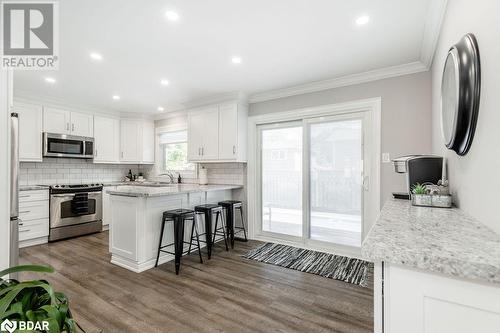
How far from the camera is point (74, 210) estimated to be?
4.29 meters

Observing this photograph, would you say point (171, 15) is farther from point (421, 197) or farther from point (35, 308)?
point (421, 197)

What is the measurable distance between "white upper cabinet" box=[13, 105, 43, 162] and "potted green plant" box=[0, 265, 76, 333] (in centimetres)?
429

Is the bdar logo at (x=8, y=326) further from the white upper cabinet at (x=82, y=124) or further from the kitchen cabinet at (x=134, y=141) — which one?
the kitchen cabinet at (x=134, y=141)

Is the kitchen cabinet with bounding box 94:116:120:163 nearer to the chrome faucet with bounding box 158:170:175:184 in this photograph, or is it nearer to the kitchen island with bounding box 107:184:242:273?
the chrome faucet with bounding box 158:170:175:184

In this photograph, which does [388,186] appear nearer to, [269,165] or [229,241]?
[269,165]

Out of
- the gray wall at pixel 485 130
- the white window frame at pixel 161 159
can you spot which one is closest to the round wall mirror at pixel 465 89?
the gray wall at pixel 485 130

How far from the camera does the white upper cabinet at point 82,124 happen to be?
15.1 feet

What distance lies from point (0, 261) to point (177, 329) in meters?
1.43

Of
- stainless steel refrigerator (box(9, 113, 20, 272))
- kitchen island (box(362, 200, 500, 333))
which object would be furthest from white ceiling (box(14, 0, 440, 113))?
kitchen island (box(362, 200, 500, 333))

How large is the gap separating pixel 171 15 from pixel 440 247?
232cm

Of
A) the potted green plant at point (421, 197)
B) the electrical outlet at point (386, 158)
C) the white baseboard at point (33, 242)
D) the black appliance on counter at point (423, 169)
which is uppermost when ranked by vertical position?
the electrical outlet at point (386, 158)

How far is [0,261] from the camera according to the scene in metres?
1.83

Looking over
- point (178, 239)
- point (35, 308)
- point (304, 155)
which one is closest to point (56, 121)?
point (178, 239)

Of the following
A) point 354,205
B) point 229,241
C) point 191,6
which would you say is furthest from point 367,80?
point 229,241
